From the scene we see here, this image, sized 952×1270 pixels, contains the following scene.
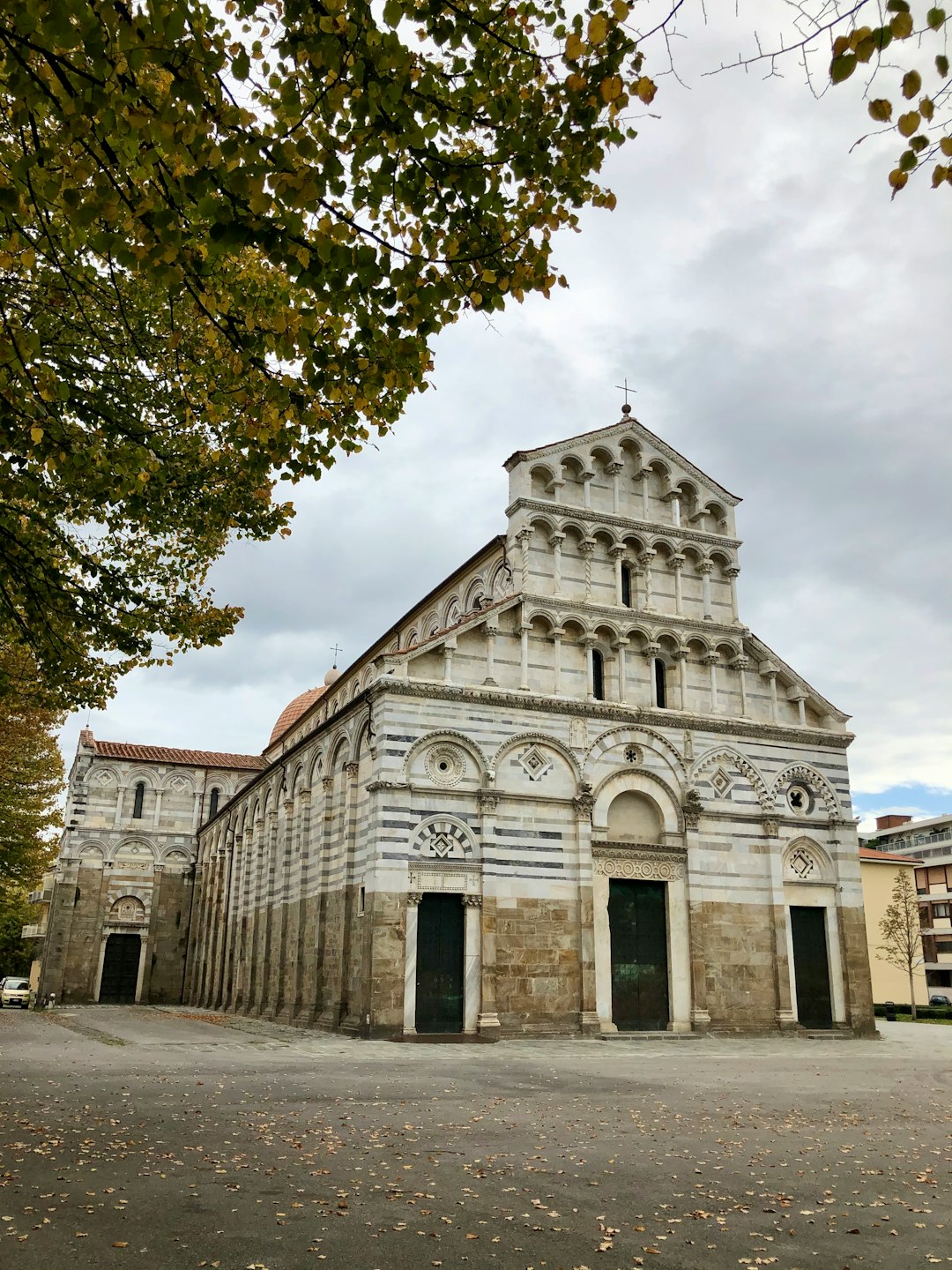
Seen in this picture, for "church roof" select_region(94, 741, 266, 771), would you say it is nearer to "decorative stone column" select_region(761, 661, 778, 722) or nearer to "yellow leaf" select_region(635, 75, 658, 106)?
"decorative stone column" select_region(761, 661, 778, 722)

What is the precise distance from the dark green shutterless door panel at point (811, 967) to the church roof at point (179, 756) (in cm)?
3512

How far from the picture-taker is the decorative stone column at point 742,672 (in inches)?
1188

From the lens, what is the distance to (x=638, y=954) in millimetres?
27312

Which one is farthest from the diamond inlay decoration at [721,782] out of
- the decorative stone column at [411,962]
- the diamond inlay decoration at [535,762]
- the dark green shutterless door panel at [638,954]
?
the decorative stone column at [411,962]

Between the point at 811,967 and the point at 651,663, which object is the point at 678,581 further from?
the point at 811,967

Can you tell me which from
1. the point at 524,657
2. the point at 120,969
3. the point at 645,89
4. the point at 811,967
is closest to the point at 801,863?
the point at 811,967

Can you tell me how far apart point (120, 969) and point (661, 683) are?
3556 centimetres

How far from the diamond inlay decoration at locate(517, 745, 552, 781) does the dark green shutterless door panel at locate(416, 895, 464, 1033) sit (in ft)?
12.5

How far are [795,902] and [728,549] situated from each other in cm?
1072

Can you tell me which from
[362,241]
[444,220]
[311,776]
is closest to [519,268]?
[444,220]

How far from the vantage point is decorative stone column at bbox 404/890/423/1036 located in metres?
24.0

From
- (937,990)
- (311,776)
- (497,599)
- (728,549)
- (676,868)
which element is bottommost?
(937,990)

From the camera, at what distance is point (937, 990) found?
264ft

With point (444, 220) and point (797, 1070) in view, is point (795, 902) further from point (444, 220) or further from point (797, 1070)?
point (444, 220)
